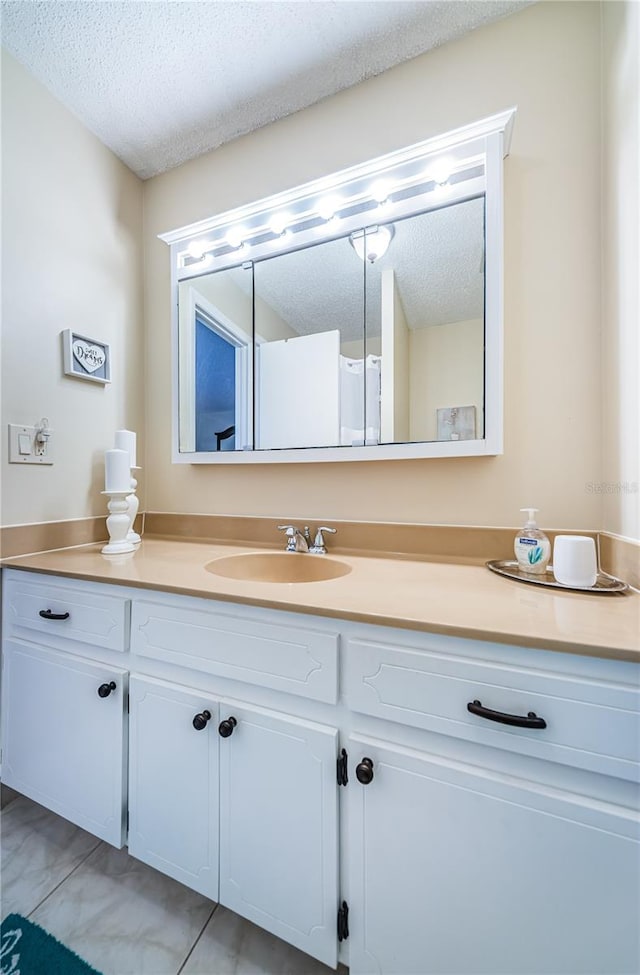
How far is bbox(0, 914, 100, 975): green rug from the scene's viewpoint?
804 millimetres

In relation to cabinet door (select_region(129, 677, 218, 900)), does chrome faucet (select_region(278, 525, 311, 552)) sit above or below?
above

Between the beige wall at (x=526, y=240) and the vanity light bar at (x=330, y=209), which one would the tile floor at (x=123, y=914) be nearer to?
the beige wall at (x=526, y=240)

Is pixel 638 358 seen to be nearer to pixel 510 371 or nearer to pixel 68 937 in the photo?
pixel 510 371

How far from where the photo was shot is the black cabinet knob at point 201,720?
817 millimetres

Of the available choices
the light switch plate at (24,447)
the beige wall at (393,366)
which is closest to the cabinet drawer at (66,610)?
the light switch plate at (24,447)

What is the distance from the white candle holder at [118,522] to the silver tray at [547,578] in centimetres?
118

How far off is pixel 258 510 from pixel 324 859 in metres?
0.98

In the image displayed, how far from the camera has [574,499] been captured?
102cm

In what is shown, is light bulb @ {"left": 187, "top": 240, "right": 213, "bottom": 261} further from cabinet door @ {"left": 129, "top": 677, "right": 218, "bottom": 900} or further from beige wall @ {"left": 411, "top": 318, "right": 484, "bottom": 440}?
cabinet door @ {"left": 129, "top": 677, "right": 218, "bottom": 900}

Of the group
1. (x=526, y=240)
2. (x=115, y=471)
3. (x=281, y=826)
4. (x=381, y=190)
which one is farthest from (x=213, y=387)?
(x=281, y=826)

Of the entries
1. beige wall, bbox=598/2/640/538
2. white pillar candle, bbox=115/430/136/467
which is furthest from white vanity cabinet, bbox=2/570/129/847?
beige wall, bbox=598/2/640/538

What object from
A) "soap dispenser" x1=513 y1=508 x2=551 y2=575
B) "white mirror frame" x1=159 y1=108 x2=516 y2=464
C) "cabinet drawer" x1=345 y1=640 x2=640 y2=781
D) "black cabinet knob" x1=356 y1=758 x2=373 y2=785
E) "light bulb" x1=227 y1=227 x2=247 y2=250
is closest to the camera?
"cabinet drawer" x1=345 y1=640 x2=640 y2=781

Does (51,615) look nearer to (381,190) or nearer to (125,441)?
(125,441)

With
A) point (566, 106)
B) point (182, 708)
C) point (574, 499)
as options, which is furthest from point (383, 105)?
point (182, 708)
